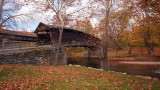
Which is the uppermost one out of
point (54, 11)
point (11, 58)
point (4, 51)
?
point (54, 11)

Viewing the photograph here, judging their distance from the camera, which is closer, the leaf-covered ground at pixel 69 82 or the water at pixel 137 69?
the leaf-covered ground at pixel 69 82

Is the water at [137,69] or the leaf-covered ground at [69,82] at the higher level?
the leaf-covered ground at [69,82]

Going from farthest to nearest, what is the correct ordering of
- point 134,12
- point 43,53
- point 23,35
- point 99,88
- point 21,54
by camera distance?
point 23,35 < point 43,53 < point 21,54 < point 134,12 < point 99,88

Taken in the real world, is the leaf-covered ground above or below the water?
above

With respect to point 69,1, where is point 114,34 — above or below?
below

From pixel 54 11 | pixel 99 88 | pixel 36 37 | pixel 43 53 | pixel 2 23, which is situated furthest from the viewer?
pixel 36 37

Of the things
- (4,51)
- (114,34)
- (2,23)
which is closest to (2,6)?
(2,23)

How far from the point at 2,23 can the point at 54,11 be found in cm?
649

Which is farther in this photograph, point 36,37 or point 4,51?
point 36,37

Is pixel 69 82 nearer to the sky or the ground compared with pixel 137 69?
nearer to the sky

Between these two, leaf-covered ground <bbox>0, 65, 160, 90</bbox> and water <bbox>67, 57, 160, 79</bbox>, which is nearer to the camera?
leaf-covered ground <bbox>0, 65, 160, 90</bbox>

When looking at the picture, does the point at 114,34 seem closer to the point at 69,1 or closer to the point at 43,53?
the point at 69,1

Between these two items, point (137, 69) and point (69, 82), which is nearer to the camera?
point (69, 82)

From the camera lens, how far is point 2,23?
963cm
